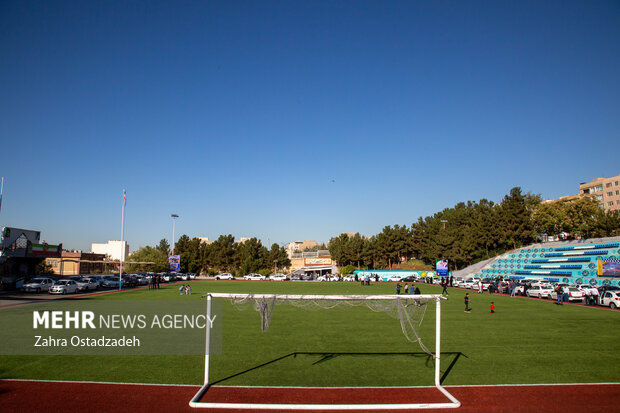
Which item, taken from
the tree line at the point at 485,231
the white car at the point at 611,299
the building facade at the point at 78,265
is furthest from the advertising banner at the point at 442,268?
the building facade at the point at 78,265

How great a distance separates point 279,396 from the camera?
10000 millimetres

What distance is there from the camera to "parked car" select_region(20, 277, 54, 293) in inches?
1491

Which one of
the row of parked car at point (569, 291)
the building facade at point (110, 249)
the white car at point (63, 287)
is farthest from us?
the building facade at point (110, 249)

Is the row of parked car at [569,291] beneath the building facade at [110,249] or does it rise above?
beneath

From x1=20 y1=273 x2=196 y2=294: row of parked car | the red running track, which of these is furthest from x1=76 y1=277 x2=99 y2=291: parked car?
the red running track

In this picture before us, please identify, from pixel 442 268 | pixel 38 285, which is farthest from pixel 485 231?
pixel 38 285

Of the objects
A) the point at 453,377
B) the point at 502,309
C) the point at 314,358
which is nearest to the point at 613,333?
the point at 502,309

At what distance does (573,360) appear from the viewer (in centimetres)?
1355

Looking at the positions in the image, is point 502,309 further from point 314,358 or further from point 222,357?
point 222,357

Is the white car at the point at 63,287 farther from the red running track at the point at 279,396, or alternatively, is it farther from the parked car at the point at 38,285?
the red running track at the point at 279,396

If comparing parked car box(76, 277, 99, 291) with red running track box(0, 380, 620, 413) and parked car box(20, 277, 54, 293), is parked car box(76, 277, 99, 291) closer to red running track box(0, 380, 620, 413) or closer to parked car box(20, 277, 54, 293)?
parked car box(20, 277, 54, 293)

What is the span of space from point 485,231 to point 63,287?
7905 cm

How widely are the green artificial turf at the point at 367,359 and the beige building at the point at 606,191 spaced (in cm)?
10339

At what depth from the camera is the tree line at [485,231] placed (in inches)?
2894
